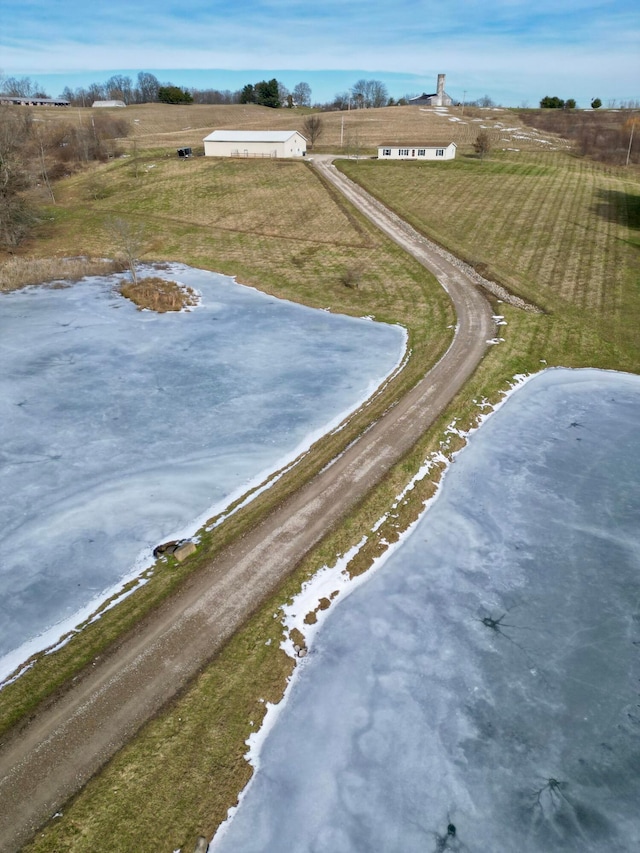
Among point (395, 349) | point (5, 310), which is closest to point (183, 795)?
point (395, 349)

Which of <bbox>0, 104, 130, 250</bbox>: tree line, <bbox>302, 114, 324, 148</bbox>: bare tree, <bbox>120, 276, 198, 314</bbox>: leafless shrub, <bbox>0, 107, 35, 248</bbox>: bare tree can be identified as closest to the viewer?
<bbox>120, 276, 198, 314</bbox>: leafless shrub

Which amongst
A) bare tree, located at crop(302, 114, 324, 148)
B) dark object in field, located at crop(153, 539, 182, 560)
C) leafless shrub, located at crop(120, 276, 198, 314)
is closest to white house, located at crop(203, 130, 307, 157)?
bare tree, located at crop(302, 114, 324, 148)

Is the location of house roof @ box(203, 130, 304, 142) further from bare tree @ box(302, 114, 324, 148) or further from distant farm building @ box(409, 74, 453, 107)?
distant farm building @ box(409, 74, 453, 107)

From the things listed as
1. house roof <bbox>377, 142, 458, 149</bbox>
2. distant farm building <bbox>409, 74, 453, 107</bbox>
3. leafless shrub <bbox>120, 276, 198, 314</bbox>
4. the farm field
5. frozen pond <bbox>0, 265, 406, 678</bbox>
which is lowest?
frozen pond <bbox>0, 265, 406, 678</bbox>

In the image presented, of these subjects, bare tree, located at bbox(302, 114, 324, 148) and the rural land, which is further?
bare tree, located at bbox(302, 114, 324, 148)

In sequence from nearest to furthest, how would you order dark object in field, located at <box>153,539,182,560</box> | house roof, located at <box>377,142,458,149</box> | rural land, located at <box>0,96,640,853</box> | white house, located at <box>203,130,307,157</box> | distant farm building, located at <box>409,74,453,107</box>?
1. rural land, located at <box>0,96,640,853</box>
2. dark object in field, located at <box>153,539,182,560</box>
3. house roof, located at <box>377,142,458,149</box>
4. white house, located at <box>203,130,307,157</box>
5. distant farm building, located at <box>409,74,453,107</box>

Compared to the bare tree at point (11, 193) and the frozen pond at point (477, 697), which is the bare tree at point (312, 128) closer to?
the bare tree at point (11, 193)
